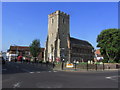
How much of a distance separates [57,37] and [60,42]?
9.32 ft

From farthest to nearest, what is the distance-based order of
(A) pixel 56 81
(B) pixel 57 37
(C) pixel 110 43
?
(B) pixel 57 37
(C) pixel 110 43
(A) pixel 56 81

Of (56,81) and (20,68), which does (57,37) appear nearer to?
(20,68)

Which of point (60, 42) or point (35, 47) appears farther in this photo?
point (60, 42)

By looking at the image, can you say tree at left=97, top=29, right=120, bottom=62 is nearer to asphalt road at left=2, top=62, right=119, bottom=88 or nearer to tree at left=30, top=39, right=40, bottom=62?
asphalt road at left=2, top=62, right=119, bottom=88

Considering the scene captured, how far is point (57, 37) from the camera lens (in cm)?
8200

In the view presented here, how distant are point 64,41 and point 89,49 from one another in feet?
67.7

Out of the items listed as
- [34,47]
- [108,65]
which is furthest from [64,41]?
[108,65]

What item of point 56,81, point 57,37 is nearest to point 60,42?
point 57,37

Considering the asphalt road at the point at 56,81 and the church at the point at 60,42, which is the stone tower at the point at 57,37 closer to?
the church at the point at 60,42

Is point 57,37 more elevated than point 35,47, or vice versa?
point 57,37

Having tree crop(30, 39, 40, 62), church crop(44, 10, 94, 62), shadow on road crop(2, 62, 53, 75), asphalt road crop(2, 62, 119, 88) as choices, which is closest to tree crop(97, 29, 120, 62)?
shadow on road crop(2, 62, 53, 75)

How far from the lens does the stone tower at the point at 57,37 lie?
8106cm

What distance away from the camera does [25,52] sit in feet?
379

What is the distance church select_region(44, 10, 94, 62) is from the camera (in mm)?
81500
